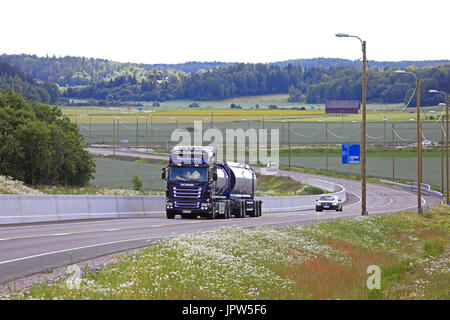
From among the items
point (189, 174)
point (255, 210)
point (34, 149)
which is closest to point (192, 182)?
point (189, 174)

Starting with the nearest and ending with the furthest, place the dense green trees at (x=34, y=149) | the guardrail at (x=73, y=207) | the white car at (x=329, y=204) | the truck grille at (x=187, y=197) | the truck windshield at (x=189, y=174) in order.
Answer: the guardrail at (x=73, y=207) < the truck windshield at (x=189, y=174) < the truck grille at (x=187, y=197) < the dense green trees at (x=34, y=149) < the white car at (x=329, y=204)

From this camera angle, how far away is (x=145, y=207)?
141ft

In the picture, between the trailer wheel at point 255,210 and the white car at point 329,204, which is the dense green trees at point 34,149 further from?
the white car at point 329,204

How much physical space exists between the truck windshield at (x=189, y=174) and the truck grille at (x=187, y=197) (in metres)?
0.51

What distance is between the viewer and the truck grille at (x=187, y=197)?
39.5 m

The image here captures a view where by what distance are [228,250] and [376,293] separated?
4996mm

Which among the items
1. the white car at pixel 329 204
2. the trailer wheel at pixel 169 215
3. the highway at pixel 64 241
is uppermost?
the highway at pixel 64 241

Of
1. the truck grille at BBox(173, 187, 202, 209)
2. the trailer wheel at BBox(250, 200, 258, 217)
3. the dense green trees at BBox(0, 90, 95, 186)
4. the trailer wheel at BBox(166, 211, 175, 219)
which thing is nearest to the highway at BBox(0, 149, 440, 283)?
the truck grille at BBox(173, 187, 202, 209)

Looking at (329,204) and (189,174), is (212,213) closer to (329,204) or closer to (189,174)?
(189,174)

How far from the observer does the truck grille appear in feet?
129

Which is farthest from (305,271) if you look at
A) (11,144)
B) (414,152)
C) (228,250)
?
(414,152)

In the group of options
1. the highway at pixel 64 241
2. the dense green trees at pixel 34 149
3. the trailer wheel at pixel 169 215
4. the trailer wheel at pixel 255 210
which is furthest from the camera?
the dense green trees at pixel 34 149

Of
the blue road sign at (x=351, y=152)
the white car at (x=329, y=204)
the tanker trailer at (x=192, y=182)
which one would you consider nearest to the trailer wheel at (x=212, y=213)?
the tanker trailer at (x=192, y=182)

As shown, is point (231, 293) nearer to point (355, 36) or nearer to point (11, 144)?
point (355, 36)
